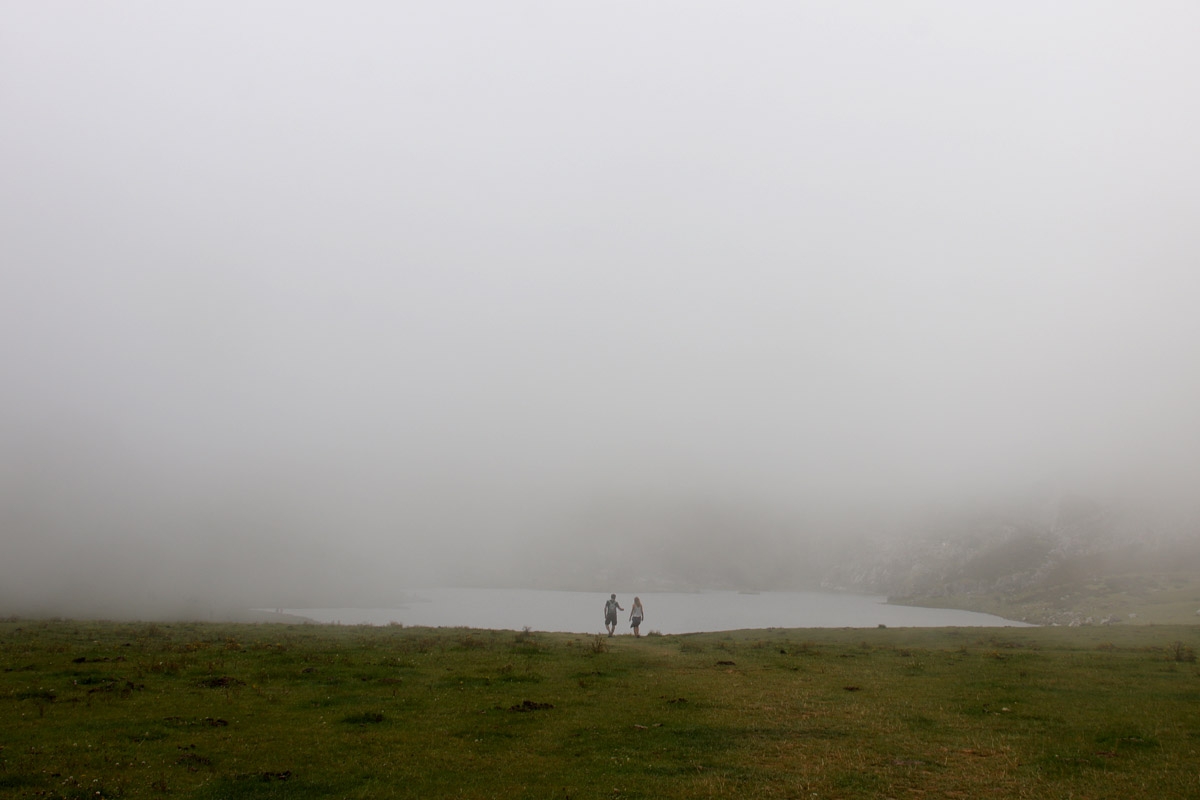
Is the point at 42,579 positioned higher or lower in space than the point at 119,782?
lower

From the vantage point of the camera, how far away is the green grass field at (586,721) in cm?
1609

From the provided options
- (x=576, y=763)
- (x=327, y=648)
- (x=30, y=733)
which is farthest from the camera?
(x=327, y=648)

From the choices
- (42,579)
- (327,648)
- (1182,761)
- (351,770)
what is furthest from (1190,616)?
(42,579)

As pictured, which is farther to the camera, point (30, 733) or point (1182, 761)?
point (30, 733)

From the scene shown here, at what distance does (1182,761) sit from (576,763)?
14867 millimetres

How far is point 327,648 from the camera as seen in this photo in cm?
3669

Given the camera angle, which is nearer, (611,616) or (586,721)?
(586,721)

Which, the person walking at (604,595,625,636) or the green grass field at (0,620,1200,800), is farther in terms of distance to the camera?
the person walking at (604,595,625,636)

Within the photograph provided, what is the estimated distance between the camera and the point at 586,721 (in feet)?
73.4

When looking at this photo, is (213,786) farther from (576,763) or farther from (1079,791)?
(1079,791)

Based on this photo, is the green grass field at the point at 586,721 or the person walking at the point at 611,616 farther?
the person walking at the point at 611,616

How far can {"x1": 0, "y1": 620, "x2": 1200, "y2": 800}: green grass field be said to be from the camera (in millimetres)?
16094

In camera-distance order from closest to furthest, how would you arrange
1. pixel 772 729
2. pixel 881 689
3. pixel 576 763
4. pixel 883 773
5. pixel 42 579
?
pixel 883 773, pixel 576 763, pixel 772 729, pixel 881 689, pixel 42 579

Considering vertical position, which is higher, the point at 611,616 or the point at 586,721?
the point at 586,721
